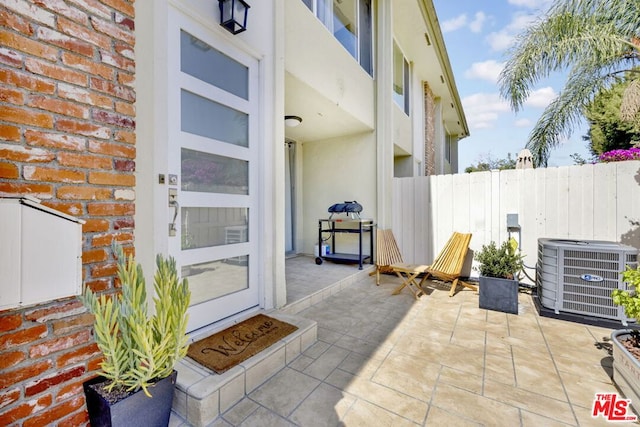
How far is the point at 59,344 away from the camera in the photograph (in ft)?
4.81

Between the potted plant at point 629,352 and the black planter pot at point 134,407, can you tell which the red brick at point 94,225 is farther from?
the potted plant at point 629,352

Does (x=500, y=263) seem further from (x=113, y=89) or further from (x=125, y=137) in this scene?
(x=113, y=89)

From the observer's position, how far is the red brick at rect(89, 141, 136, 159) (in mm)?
1637

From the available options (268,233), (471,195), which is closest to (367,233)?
(471,195)

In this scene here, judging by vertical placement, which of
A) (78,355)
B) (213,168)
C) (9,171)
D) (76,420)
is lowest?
(76,420)

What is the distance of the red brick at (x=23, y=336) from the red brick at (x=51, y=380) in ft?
0.69

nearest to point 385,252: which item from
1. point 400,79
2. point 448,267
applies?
point 448,267

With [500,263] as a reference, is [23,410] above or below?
below

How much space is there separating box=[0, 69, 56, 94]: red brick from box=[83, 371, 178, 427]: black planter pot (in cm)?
155

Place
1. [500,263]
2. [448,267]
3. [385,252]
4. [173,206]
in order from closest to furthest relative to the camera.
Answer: [173,206], [500,263], [448,267], [385,252]

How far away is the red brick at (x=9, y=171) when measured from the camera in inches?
51.2

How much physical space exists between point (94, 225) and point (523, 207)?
5.27 m

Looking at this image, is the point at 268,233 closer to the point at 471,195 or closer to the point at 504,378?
the point at 504,378

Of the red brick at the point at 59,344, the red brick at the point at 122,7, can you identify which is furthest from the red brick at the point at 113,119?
the red brick at the point at 59,344
